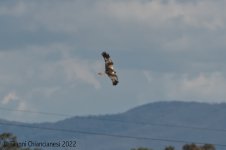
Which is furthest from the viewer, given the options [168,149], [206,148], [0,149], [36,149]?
[168,149]

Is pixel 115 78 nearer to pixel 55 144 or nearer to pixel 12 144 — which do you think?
pixel 55 144

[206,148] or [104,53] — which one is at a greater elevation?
[206,148]

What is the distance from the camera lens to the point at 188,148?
175250mm

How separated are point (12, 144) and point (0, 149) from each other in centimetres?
297

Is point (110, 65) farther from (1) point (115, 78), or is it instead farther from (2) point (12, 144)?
(2) point (12, 144)

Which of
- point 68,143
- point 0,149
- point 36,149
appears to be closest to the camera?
point 68,143

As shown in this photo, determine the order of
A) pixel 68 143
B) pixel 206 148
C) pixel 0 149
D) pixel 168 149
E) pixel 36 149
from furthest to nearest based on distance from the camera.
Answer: pixel 168 149, pixel 206 148, pixel 36 149, pixel 0 149, pixel 68 143

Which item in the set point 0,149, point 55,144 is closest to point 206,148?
point 0,149

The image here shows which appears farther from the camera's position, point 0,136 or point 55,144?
point 0,136

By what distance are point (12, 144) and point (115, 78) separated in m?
77.4

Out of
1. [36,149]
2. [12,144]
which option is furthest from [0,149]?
[36,149]

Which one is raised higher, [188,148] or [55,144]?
[188,148]

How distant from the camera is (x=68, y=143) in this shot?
376ft

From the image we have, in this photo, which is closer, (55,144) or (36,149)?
(55,144)
